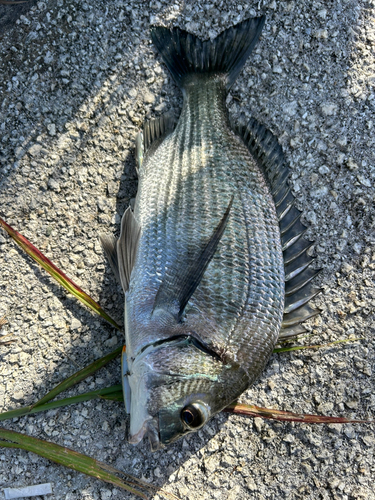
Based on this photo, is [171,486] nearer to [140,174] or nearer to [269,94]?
[140,174]

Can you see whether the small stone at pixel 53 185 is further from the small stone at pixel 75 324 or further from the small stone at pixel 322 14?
the small stone at pixel 322 14

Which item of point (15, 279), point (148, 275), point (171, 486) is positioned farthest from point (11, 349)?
point (171, 486)

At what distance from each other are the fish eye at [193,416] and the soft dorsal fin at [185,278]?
42 cm

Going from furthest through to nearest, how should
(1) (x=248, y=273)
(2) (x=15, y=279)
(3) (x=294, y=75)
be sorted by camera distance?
1. (3) (x=294, y=75)
2. (2) (x=15, y=279)
3. (1) (x=248, y=273)

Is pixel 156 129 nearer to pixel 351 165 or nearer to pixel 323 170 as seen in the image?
pixel 323 170

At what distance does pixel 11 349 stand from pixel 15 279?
43 centimetres

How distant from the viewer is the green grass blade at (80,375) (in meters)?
2.39

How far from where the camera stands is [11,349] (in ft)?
8.27

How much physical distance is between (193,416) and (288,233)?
114 cm

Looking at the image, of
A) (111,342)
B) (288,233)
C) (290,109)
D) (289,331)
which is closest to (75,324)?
(111,342)

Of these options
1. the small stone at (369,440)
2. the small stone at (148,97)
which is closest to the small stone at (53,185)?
the small stone at (148,97)

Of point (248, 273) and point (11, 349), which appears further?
point (11, 349)

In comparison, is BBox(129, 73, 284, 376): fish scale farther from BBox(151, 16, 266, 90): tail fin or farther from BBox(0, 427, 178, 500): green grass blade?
BBox(0, 427, 178, 500): green grass blade

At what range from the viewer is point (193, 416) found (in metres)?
1.84
